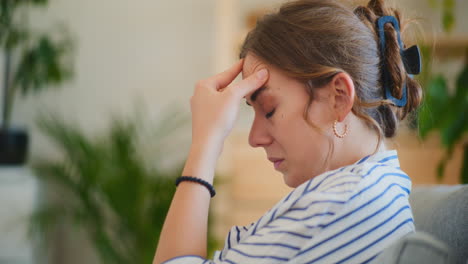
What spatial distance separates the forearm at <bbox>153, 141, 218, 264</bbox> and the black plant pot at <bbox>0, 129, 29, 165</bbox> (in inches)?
86.4

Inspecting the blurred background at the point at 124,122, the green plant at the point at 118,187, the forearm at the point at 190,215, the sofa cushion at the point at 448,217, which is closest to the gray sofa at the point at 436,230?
the sofa cushion at the point at 448,217

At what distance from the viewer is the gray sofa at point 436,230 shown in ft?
1.69

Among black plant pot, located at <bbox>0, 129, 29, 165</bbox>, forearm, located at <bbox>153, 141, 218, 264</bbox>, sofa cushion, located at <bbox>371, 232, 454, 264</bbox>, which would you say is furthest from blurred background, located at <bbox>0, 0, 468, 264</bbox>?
sofa cushion, located at <bbox>371, 232, 454, 264</bbox>

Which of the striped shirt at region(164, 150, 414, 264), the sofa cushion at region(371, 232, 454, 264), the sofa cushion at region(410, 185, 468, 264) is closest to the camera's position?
the sofa cushion at region(371, 232, 454, 264)

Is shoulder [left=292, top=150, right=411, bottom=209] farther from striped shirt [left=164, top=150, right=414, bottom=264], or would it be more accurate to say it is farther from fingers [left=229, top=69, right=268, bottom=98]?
fingers [left=229, top=69, right=268, bottom=98]

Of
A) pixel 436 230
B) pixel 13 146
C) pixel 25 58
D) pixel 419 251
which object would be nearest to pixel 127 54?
pixel 25 58

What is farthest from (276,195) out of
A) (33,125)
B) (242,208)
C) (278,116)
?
(278,116)

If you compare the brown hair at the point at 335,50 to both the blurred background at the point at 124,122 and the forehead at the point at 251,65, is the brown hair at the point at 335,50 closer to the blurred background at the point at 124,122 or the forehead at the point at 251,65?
the forehead at the point at 251,65

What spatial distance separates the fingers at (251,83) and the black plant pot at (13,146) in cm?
→ 222

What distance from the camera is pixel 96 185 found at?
2545 mm

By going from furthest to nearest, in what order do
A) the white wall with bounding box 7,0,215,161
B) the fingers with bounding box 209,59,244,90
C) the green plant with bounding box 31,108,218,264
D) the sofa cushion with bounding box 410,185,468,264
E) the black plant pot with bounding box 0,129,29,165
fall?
the white wall with bounding box 7,0,215,161
the black plant pot with bounding box 0,129,29,165
the green plant with bounding box 31,108,218,264
the fingers with bounding box 209,59,244,90
the sofa cushion with bounding box 410,185,468,264

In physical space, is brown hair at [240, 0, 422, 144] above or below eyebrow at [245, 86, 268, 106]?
above

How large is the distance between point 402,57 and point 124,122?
2.26 meters

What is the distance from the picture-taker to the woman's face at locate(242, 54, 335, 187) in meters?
0.87
